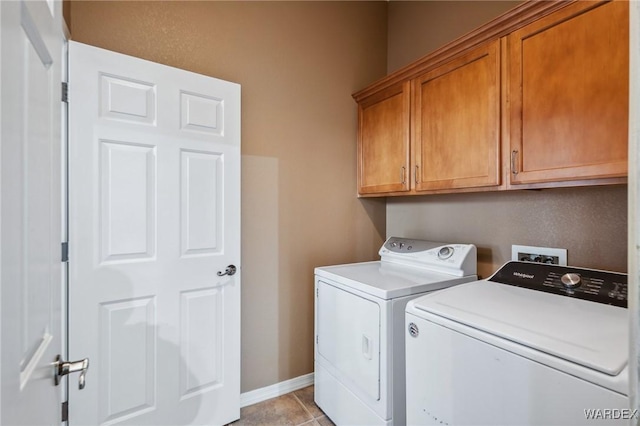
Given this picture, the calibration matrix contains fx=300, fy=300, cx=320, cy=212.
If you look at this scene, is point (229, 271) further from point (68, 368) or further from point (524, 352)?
point (524, 352)

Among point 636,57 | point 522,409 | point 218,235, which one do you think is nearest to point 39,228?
point 636,57

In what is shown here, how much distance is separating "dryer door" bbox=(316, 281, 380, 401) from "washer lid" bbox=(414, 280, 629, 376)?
401 mm

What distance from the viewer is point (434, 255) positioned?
6.13ft

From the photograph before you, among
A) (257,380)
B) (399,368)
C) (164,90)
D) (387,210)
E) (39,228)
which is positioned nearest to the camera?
(39,228)

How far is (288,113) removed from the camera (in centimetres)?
219

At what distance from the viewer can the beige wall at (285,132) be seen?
1870mm

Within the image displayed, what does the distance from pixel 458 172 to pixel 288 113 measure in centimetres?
124

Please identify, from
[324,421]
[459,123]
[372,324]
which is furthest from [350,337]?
[459,123]

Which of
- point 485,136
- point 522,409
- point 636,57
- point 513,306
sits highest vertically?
point 485,136

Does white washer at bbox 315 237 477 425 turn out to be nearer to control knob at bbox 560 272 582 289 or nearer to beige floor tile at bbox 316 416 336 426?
beige floor tile at bbox 316 416 336 426

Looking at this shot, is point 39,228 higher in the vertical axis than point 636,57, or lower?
lower

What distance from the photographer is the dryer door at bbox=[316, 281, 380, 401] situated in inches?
59.6

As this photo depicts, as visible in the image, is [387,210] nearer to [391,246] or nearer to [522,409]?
[391,246]

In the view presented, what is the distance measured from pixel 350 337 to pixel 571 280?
1.06m
